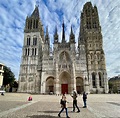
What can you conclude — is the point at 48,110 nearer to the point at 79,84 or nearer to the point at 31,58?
the point at 79,84

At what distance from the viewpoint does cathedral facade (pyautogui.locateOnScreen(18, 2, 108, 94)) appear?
41.8m

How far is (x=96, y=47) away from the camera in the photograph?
45.5 meters

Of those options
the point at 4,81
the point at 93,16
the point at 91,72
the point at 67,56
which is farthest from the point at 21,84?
the point at 93,16

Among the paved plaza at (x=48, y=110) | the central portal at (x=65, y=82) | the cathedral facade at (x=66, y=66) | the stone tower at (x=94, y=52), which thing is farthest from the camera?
the central portal at (x=65, y=82)

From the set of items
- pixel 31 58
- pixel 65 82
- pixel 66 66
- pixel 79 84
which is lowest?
pixel 79 84

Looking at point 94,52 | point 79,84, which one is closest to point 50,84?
point 79,84

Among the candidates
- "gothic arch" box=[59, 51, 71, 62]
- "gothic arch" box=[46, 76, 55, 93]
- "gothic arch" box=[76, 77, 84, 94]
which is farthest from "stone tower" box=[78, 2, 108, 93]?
"gothic arch" box=[46, 76, 55, 93]

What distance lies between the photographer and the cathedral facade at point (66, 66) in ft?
137

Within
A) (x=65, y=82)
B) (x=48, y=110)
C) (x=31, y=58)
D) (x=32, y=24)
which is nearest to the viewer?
(x=48, y=110)

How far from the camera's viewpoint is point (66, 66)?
42.9 m

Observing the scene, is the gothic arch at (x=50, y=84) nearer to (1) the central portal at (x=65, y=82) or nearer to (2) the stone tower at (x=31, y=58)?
(2) the stone tower at (x=31, y=58)

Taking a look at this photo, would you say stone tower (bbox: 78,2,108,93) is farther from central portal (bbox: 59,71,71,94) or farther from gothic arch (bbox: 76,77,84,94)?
central portal (bbox: 59,71,71,94)

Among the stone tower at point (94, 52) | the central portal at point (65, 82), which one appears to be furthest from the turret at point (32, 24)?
the central portal at point (65, 82)

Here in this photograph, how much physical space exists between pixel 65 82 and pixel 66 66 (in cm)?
577
